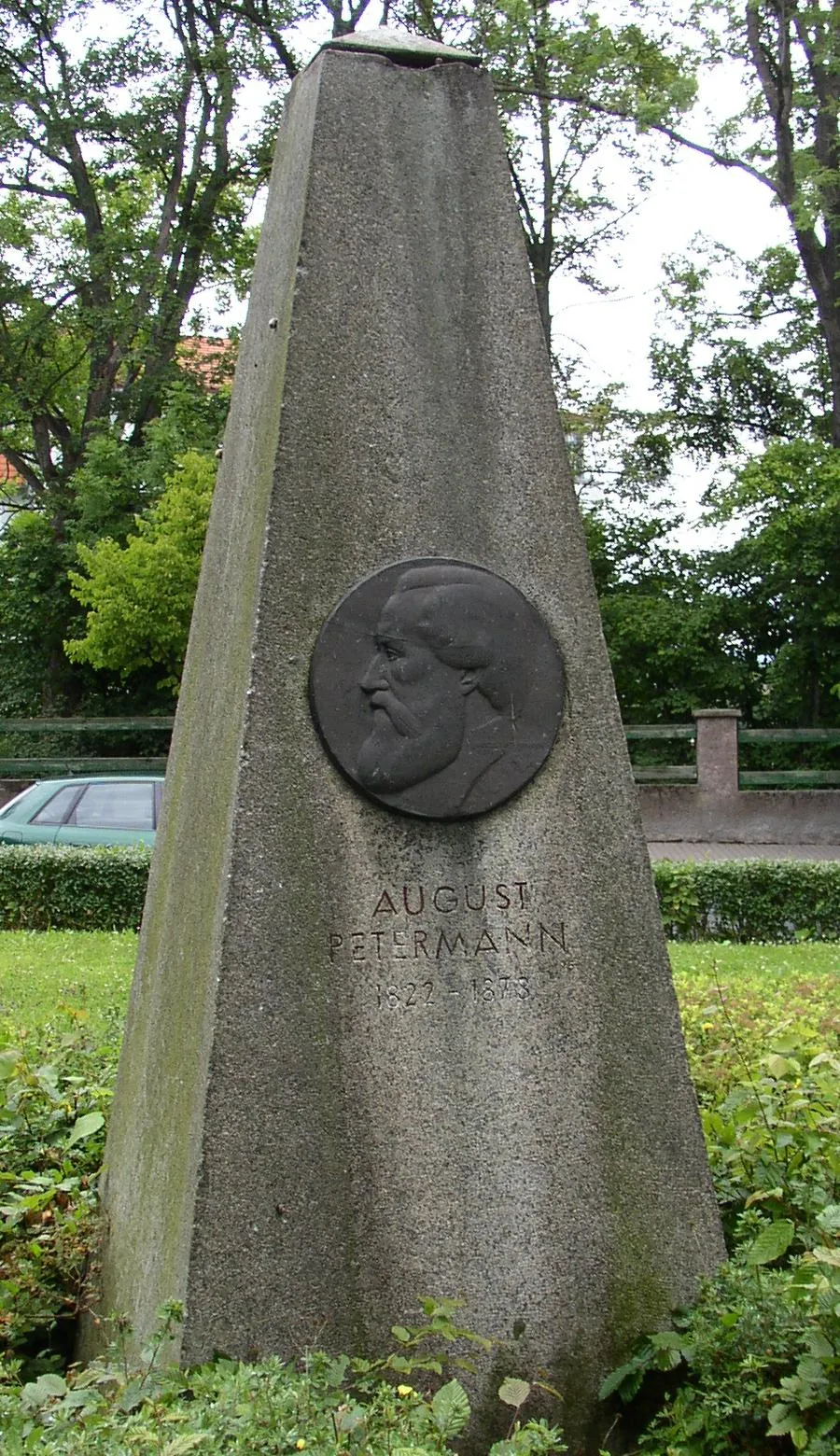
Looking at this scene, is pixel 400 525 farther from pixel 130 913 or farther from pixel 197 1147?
pixel 130 913

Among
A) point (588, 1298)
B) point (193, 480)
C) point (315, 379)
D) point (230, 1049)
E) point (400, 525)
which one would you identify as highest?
point (193, 480)

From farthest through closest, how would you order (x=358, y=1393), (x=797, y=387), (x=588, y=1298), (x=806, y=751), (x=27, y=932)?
1. (x=797, y=387)
2. (x=806, y=751)
3. (x=27, y=932)
4. (x=588, y=1298)
5. (x=358, y=1393)

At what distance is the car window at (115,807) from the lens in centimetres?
1391

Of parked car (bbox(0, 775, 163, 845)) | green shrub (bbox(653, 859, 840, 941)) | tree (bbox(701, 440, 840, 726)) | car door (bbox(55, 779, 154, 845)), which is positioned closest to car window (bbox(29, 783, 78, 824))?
parked car (bbox(0, 775, 163, 845))

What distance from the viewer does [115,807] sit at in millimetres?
14016

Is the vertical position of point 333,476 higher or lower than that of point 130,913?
higher

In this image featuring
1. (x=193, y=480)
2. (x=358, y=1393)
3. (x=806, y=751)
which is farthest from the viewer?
(x=806, y=751)

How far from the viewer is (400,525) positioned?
3.25 metres

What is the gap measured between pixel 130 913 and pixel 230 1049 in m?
9.61

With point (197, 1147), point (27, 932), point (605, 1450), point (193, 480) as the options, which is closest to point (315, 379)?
point (197, 1147)

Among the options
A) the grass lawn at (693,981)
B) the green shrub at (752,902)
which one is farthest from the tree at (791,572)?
the grass lawn at (693,981)

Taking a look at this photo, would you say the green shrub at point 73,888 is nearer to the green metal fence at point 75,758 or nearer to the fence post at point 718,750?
the green metal fence at point 75,758

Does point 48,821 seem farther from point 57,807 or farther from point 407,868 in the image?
point 407,868

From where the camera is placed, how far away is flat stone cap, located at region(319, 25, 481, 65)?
135 inches
